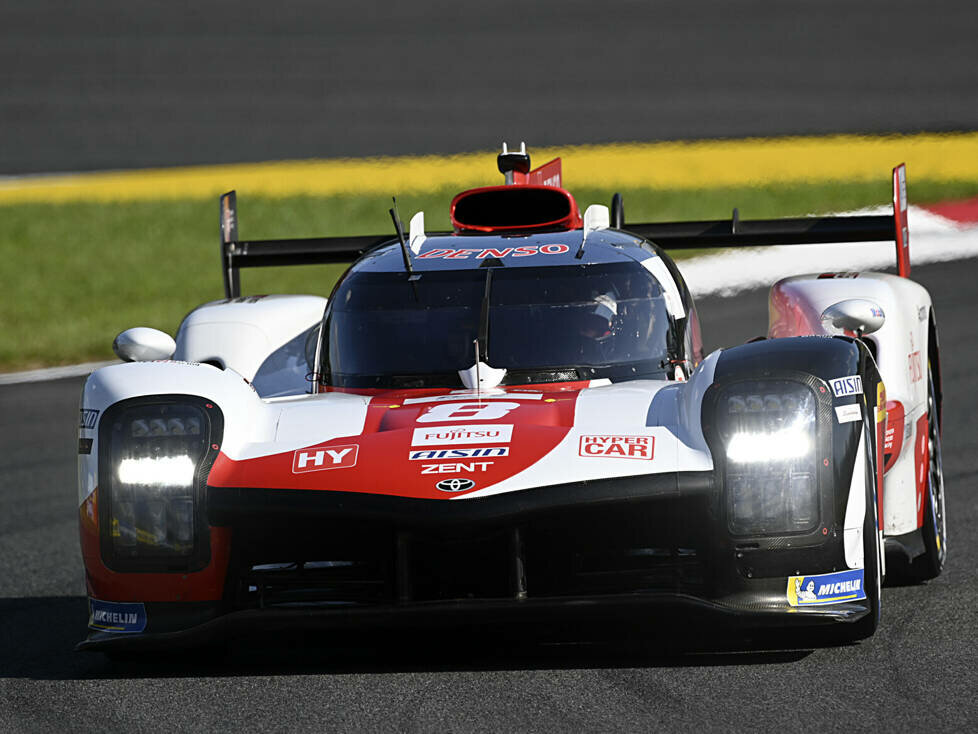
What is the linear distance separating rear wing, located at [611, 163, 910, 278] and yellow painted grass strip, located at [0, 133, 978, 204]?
10198mm

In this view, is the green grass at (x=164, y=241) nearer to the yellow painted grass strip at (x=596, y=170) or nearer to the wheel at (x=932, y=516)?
the yellow painted grass strip at (x=596, y=170)

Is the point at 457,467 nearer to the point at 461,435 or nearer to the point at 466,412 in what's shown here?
the point at 461,435

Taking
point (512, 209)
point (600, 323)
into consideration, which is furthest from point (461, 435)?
point (512, 209)

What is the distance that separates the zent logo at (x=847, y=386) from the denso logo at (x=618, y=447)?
1.77ft

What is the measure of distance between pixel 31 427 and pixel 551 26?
18304 mm

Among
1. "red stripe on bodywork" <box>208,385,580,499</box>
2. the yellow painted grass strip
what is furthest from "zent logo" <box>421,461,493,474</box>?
the yellow painted grass strip

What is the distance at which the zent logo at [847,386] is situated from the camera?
16.1ft

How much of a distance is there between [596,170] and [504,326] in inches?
571

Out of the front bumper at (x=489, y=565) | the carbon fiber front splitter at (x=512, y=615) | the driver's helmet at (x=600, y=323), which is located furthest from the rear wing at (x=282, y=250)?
the carbon fiber front splitter at (x=512, y=615)

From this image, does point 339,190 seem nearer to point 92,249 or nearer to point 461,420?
point 92,249

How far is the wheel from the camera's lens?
6.27 meters

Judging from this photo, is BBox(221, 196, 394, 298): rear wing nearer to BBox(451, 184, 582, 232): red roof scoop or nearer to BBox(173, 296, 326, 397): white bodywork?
BBox(173, 296, 326, 397): white bodywork

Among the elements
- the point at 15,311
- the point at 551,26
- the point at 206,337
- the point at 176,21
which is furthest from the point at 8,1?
the point at 206,337

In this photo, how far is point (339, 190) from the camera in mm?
20531
